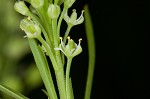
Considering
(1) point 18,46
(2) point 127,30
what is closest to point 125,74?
(2) point 127,30

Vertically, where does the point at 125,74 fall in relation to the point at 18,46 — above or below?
below

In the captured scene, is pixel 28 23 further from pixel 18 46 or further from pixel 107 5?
pixel 107 5

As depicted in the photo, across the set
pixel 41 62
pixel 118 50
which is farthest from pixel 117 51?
pixel 41 62

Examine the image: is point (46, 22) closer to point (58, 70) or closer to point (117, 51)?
point (58, 70)

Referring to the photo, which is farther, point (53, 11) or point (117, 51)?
point (117, 51)

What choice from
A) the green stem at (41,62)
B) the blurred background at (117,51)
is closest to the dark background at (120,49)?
the blurred background at (117,51)

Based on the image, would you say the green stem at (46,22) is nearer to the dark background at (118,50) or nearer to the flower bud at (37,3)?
the flower bud at (37,3)

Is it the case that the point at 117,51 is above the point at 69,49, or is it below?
below

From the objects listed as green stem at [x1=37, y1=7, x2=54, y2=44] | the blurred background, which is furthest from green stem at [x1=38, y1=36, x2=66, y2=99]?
the blurred background

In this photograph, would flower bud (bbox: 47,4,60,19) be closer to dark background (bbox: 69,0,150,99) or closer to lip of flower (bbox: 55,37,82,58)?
lip of flower (bbox: 55,37,82,58)
